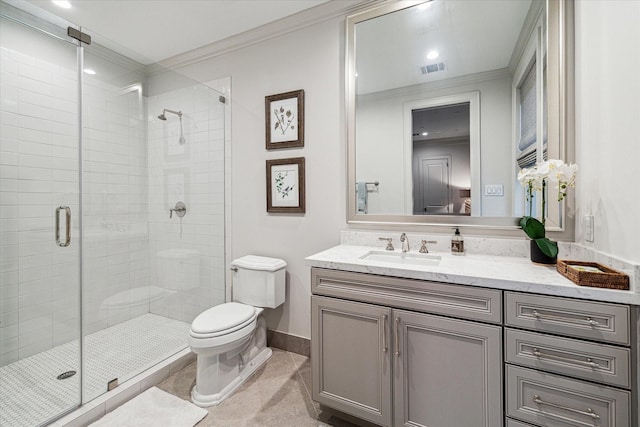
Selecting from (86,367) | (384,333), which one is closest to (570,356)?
(384,333)

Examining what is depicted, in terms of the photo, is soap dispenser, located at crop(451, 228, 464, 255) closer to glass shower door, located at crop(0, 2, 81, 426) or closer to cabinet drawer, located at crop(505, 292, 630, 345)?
cabinet drawer, located at crop(505, 292, 630, 345)

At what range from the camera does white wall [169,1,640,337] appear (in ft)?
3.47

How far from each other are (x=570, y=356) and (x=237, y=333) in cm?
162

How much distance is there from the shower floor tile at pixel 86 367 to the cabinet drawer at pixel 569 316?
7.29 ft

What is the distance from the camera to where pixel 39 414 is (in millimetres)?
1457

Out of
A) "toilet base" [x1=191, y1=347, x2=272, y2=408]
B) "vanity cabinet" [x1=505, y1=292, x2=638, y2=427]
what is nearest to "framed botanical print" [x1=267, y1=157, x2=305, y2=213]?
"toilet base" [x1=191, y1=347, x2=272, y2=408]

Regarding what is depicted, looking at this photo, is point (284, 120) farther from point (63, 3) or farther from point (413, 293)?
point (63, 3)

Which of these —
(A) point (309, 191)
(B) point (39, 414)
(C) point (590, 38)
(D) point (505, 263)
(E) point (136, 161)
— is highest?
(C) point (590, 38)

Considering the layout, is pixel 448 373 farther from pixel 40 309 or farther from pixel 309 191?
pixel 40 309

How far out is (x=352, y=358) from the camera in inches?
55.2

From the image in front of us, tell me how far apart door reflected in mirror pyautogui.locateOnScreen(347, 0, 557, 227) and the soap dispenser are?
15 cm

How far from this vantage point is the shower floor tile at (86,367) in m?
1.51

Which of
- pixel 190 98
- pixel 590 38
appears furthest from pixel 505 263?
pixel 190 98

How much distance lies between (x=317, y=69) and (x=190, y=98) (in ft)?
4.16
